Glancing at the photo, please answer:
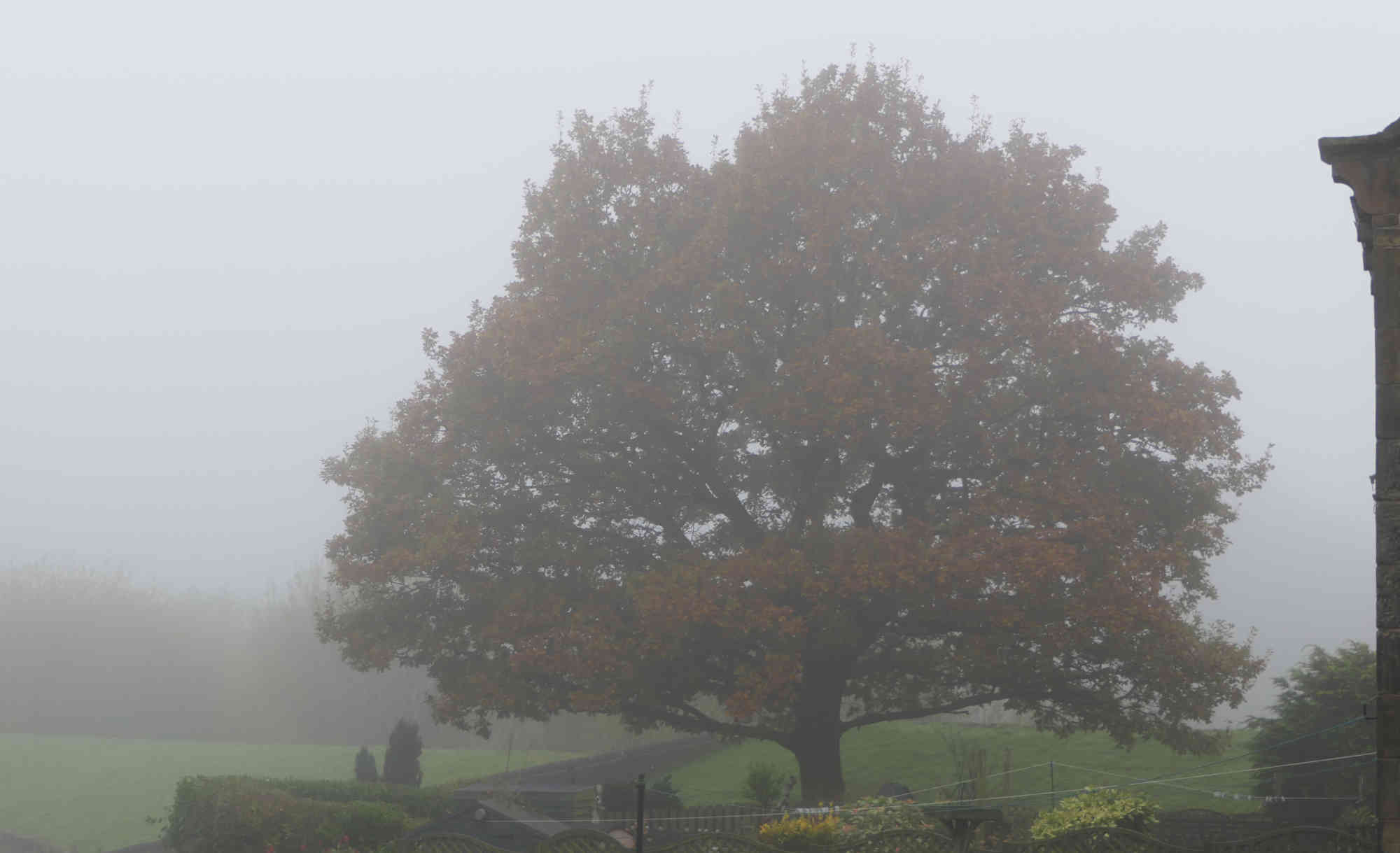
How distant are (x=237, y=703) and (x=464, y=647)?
1502 inches

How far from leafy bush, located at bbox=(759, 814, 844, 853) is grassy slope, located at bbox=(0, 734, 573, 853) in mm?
19130

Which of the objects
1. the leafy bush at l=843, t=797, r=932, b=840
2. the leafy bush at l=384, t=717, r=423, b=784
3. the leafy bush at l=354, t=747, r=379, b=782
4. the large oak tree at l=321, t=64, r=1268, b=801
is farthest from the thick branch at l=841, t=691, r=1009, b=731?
the leafy bush at l=354, t=747, r=379, b=782

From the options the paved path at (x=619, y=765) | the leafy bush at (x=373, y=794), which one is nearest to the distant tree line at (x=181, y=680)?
the paved path at (x=619, y=765)

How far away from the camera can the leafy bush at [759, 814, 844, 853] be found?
52.4 ft

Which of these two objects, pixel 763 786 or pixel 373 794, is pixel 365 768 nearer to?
pixel 373 794

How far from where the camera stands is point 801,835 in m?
16.2

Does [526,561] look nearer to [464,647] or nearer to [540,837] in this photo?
[464,647]

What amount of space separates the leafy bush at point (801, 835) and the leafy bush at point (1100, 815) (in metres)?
2.98

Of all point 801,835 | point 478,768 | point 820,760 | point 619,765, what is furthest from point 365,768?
point 801,835

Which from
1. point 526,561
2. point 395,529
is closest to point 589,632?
point 526,561

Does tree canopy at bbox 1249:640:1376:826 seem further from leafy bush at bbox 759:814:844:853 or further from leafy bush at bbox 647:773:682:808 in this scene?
leafy bush at bbox 647:773:682:808

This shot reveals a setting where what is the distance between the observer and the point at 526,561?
74.0 ft

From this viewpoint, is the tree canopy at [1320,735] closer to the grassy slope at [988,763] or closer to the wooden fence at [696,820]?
the grassy slope at [988,763]

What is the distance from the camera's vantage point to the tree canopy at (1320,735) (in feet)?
63.0
